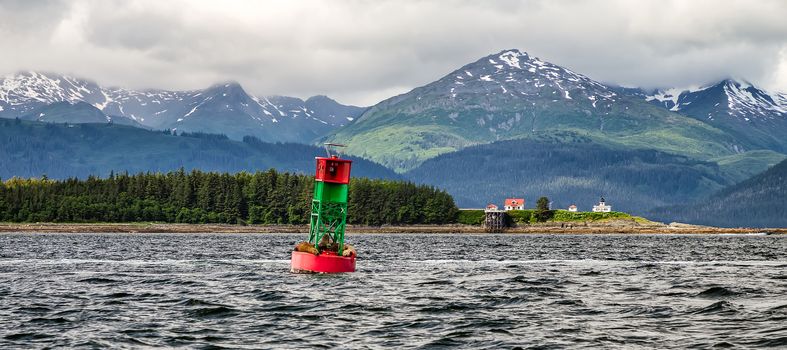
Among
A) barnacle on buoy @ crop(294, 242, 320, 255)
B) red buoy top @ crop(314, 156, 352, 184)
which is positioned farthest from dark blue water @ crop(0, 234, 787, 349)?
red buoy top @ crop(314, 156, 352, 184)

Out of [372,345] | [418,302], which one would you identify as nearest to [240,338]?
[372,345]

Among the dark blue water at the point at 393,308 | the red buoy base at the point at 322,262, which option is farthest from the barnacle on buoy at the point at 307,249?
the dark blue water at the point at 393,308

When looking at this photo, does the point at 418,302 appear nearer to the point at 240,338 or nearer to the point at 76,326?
the point at 240,338

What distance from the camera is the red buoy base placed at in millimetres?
79750

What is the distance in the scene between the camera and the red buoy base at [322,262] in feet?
262

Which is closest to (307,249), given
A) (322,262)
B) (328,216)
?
(322,262)

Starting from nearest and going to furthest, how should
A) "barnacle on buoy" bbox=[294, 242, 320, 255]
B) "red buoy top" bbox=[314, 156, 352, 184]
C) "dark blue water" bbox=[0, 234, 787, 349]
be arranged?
"dark blue water" bbox=[0, 234, 787, 349] < "red buoy top" bbox=[314, 156, 352, 184] < "barnacle on buoy" bbox=[294, 242, 320, 255]

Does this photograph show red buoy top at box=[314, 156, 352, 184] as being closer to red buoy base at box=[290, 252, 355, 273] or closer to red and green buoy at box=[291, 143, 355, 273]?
red and green buoy at box=[291, 143, 355, 273]

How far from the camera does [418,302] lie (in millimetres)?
59969

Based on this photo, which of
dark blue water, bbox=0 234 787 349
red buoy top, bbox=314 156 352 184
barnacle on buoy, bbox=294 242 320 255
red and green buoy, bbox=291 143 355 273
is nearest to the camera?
dark blue water, bbox=0 234 787 349

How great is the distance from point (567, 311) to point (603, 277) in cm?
2697

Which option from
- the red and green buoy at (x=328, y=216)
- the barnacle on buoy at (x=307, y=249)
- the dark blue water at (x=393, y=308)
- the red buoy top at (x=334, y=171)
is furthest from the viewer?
the barnacle on buoy at (x=307, y=249)

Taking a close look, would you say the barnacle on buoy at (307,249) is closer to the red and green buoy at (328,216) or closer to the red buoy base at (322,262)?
the red and green buoy at (328,216)

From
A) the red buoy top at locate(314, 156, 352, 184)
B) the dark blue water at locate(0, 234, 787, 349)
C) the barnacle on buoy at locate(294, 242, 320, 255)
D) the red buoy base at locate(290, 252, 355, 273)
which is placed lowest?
the dark blue water at locate(0, 234, 787, 349)
